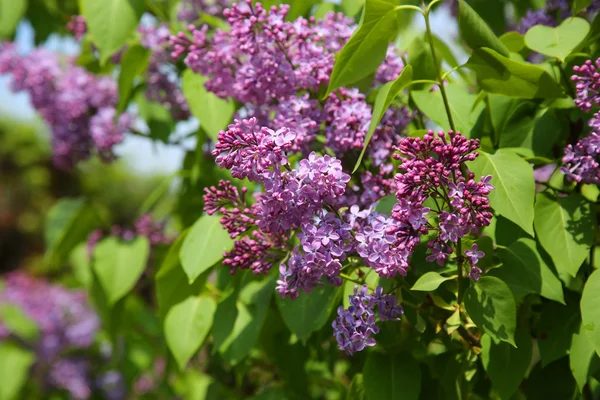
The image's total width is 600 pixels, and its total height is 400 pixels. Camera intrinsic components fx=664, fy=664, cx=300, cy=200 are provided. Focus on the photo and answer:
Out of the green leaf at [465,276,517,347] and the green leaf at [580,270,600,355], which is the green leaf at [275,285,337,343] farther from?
the green leaf at [580,270,600,355]

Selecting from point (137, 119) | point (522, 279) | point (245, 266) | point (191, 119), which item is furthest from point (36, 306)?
point (522, 279)

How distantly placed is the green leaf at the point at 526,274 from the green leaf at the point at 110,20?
1114 mm

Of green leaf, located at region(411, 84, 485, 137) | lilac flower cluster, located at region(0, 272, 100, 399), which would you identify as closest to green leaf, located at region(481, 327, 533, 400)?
green leaf, located at region(411, 84, 485, 137)

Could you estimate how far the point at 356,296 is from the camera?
1077 millimetres

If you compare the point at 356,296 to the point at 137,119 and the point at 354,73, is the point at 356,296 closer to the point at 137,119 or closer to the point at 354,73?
the point at 354,73

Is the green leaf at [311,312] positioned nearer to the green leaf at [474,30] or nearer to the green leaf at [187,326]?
the green leaf at [187,326]

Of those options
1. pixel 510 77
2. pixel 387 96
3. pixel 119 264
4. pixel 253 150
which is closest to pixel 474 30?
pixel 510 77

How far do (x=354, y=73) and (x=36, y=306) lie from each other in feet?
11.8

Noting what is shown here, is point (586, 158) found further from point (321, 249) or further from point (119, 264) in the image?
point (119, 264)

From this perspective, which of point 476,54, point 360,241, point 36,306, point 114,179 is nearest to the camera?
point 360,241

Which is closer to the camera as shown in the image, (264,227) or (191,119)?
(264,227)

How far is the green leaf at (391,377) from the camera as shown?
1186mm

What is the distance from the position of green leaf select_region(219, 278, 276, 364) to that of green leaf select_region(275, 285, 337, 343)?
11 centimetres

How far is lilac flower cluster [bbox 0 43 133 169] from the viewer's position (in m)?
2.41
